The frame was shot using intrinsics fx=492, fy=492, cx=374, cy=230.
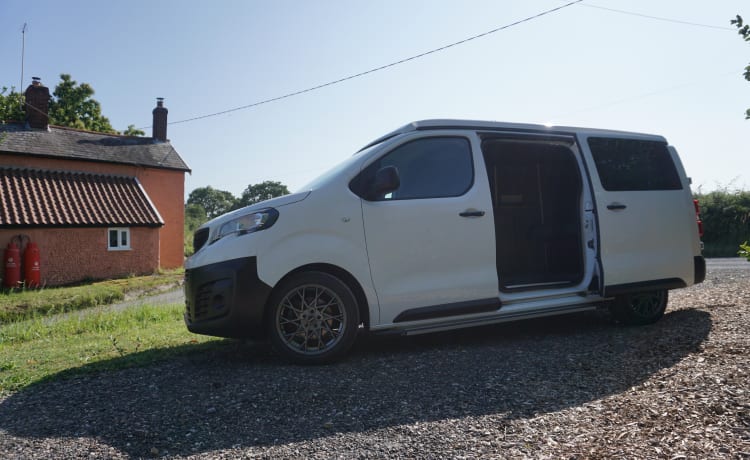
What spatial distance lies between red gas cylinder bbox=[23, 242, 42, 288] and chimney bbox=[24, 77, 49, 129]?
789 centimetres

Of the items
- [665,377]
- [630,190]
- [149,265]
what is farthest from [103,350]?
[149,265]

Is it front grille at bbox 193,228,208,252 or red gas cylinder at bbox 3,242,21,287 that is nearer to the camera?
front grille at bbox 193,228,208,252

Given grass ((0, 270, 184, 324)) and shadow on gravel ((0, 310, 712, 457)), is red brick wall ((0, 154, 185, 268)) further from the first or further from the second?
shadow on gravel ((0, 310, 712, 457))

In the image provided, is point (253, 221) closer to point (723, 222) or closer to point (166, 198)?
point (166, 198)

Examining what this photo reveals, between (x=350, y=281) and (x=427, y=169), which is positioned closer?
(x=350, y=281)

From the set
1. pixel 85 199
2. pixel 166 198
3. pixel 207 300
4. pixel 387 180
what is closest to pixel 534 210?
pixel 387 180

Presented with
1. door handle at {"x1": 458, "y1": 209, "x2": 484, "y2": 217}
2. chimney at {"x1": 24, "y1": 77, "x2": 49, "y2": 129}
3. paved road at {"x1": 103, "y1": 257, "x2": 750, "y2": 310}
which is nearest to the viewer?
door handle at {"x1": 458, "y1": 209, "x2": 484, "y2": 217}

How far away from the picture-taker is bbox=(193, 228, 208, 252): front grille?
4739 millimetres

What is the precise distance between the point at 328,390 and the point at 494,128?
123 inches

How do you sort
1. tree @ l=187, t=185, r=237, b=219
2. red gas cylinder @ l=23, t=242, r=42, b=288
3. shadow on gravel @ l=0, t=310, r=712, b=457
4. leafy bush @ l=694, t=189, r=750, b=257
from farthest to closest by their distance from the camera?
tree @ l=187, t=185, r=237, b=219 → leafy bush @ l=694, t=189, r=750, b=257 → red gas cylinder @ l=23, t=242, r=42, b=288 → shadow on gravel @ l=0, t=310, r=712, b=457

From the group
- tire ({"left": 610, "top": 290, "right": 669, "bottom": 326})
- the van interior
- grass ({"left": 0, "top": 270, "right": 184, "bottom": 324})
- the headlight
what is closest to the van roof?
the van interior

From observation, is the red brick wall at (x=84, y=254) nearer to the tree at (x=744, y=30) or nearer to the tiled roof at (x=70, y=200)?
the tiled roof at (x=70, y=200)

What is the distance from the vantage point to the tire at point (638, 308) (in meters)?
5.52

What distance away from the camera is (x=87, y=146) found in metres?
21.6
